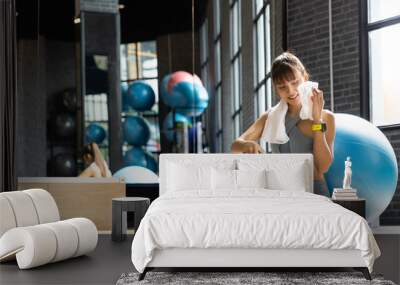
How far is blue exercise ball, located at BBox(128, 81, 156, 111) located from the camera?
7.40m

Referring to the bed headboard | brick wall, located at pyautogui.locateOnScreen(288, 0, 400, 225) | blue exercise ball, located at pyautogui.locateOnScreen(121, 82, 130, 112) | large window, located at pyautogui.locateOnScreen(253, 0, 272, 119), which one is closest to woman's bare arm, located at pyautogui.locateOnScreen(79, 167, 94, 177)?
blue exercise ball, located at pyautogui.locateOnScreen(121, 82, 130, 112)

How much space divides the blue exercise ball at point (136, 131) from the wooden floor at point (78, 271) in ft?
6.72

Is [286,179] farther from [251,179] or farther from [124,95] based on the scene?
[124,95]

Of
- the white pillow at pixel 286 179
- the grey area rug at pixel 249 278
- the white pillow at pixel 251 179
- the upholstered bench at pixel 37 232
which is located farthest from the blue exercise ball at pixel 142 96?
the grey area rug at pixel 249 278

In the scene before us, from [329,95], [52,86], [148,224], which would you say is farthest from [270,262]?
[52,86]

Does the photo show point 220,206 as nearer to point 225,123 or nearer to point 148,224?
point 148,224

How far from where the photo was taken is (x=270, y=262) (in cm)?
434

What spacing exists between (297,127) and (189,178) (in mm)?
1545

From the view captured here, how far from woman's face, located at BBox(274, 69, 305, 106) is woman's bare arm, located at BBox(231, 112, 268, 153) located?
0.29 metres

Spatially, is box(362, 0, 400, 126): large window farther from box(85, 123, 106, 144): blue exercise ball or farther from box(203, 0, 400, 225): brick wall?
box(85, 123, 106, 144): blue exercise ball

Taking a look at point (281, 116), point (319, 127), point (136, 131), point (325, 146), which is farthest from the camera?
point (136, 131)

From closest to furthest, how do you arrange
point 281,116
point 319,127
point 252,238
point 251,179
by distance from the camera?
point 252,238, point 251,179, point 319,127, point 281,116

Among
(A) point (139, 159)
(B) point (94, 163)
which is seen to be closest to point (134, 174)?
(A) point (139, 159)

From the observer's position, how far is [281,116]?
704 cm
